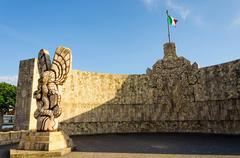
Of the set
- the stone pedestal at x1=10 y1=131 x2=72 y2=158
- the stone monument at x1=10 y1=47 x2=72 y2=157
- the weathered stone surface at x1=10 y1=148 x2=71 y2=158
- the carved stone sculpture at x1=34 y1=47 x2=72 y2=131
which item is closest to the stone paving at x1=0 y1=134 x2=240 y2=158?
the weathered stone surface at x1=10 y1=148 x2=71 y2=158

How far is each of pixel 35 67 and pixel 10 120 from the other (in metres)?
48.2

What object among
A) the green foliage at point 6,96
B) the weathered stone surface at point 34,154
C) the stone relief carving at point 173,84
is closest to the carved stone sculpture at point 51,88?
the weathered stone surface at point 34,154

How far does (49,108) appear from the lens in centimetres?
912

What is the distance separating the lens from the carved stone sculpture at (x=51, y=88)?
896cm

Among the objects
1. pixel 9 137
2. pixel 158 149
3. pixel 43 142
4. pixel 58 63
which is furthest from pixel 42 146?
pixel 9 137

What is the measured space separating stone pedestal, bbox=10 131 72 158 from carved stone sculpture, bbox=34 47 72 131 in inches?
15.9

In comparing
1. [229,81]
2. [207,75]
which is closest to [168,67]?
[207,75]

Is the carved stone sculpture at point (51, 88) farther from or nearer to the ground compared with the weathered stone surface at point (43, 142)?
farther from the ground

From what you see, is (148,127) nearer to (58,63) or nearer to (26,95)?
(26,95)

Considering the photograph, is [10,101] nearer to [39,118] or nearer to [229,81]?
[39,118]

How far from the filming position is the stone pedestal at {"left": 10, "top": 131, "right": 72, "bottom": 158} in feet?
25.3

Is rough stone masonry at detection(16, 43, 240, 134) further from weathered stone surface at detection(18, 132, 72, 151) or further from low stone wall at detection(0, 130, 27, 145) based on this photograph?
weathered stone surface at detection(18, 132, 72, 151)

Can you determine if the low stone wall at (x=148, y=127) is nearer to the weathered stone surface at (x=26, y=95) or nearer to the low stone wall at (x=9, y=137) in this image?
the weathered stone surface at (x=26, y=95)

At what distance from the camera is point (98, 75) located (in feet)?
65.0
